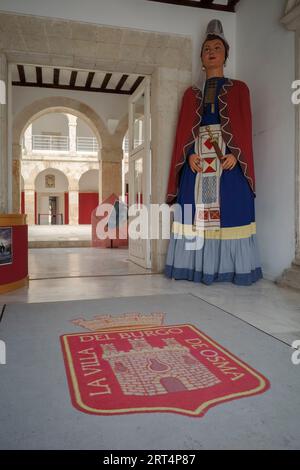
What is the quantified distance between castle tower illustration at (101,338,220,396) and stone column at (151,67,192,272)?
2.90 meters

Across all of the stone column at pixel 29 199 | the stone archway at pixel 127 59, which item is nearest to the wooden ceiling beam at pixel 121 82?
the stone archway at pixel 127 59

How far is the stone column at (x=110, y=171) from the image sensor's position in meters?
10.1

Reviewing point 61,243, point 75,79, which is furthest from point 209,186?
point 61,243

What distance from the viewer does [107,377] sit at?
6.12ft

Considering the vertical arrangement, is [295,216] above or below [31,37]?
below

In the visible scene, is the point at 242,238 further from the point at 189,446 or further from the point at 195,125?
the point at 189,446

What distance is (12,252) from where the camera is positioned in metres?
4.00

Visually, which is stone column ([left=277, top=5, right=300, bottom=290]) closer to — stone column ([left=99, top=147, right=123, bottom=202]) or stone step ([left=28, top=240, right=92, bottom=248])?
stone step ([left=28, top=240, right=92, bottom=248])

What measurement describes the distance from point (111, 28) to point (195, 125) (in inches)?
64.9

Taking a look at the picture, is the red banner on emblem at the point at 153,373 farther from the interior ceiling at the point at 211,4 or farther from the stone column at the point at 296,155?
the interior ceiling at the point at 211,4

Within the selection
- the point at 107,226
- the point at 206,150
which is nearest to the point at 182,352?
the point at 206,150

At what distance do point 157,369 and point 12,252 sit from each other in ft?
8.36

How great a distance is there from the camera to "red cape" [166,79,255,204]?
429 cm

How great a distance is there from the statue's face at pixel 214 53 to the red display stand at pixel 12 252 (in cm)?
277
